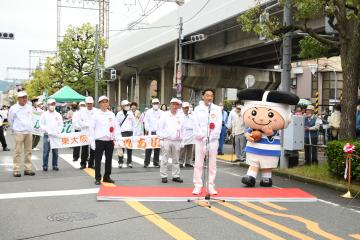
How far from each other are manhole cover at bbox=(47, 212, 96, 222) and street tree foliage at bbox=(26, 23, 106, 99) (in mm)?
40266

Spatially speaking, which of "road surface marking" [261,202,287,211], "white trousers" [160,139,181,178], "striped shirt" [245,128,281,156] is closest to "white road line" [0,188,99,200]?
"white trousers" [160,139,181,178]

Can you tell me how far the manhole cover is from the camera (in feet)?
22.7

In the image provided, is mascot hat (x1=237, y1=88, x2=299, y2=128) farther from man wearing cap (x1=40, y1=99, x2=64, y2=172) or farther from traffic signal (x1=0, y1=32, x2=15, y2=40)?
traffic signal (x1=0, y1=32, x2=15, y2=40)

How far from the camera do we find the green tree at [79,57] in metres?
45.9

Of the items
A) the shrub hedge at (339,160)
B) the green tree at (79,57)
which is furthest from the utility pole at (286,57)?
the green tree at (79,57)

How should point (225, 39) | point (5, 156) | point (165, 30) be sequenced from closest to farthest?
point (5, 156) < point (225, 39) < point (165, 30)

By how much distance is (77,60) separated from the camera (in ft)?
155

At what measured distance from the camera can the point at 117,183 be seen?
1039 cm

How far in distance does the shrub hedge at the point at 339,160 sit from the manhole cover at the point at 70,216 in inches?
213

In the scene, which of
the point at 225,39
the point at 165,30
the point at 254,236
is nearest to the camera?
the point at 254,236

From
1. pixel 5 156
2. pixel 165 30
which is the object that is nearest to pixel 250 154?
pixel 5 156

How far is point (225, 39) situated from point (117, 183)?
16.6 metres

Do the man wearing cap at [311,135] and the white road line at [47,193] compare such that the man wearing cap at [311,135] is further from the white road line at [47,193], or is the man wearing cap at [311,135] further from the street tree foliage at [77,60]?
the street tree foliage at [77,60]

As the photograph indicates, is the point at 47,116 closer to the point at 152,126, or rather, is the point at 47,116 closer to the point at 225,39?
the point at 152,126
